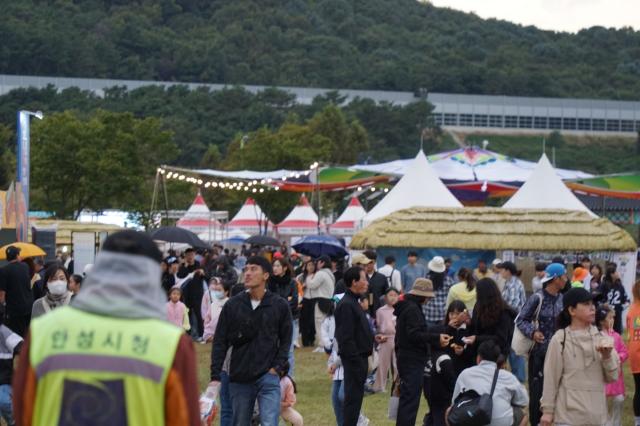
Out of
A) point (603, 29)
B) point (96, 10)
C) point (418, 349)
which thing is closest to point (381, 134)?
point (96, 10)

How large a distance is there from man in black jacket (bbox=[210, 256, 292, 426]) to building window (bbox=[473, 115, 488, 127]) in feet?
478

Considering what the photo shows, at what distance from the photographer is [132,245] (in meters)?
4.61

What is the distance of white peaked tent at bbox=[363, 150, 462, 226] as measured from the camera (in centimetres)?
3080

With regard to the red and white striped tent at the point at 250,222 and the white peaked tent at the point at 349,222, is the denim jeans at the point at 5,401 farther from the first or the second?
the red and white striped tent at the point at 250,222

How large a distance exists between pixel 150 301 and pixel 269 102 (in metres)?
126

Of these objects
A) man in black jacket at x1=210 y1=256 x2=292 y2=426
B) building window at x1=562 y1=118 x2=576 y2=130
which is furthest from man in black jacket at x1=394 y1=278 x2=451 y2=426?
building window at x1=562 y1=118 x2=576 y2=130

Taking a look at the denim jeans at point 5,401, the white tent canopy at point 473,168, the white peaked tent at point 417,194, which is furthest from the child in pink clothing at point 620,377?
the white tent canopy at point 473,168

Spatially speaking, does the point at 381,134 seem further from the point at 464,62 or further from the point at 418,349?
the point at 418,349

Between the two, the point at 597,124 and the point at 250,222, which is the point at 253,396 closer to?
the point at 250,222

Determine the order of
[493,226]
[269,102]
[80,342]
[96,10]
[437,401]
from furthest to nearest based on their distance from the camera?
[96,10], [269,102], [493,226], [437,401], [80,342]

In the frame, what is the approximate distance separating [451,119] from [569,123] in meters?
12.9

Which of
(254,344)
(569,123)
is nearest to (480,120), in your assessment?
(569,123)

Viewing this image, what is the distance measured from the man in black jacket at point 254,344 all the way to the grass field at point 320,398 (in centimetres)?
410

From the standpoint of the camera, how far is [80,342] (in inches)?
178
